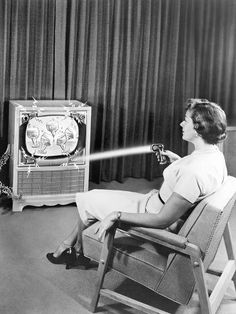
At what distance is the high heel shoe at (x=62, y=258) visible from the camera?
137 inches

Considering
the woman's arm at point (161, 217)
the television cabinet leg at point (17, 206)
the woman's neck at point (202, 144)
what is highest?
the woman's neck at point (202, 144)

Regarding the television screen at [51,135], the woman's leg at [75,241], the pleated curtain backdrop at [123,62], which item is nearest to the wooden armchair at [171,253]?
the woman's leg at [75,241]

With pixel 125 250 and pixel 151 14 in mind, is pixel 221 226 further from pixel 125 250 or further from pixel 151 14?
pixel 151 14

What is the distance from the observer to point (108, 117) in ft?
16.9

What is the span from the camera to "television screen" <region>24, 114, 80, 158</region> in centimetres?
428

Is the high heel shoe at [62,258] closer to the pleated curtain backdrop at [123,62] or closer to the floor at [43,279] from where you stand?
the floor at [43,279]

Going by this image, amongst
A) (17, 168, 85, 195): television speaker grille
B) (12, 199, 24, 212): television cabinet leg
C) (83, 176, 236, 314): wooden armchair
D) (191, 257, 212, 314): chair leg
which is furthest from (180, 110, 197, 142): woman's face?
(12, 199, 24, 212): television cabinet leg

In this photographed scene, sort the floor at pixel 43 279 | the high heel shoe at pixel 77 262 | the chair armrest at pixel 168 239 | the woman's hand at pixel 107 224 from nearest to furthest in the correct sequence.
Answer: the chair armrest at pixel 168 239 → the woman's hand at pixel 107 224 → the floor at pixel 43 279 → the high heel shoe at pixel 77 262

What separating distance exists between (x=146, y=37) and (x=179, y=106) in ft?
2.37

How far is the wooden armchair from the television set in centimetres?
138

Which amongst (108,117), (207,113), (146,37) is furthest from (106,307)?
(146,37)

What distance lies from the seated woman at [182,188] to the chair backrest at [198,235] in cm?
6

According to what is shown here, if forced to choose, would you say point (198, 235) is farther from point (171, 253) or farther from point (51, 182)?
point (51, 182)

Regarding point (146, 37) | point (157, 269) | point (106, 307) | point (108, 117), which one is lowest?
point (106, 307)
